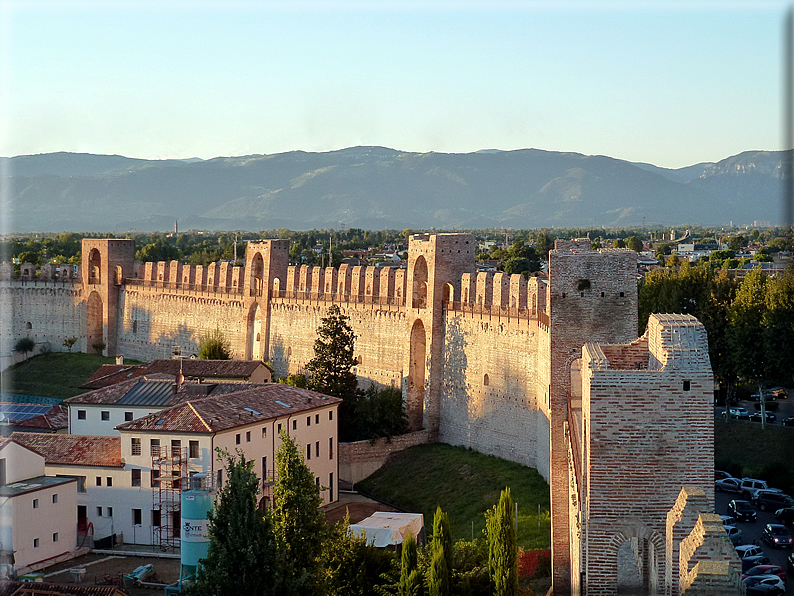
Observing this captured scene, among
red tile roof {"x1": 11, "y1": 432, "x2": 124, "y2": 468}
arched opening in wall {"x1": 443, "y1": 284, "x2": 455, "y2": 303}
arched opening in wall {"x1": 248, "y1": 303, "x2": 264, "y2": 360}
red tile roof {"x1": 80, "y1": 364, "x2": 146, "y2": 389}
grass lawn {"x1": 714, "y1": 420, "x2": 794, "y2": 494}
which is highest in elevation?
arched opening in wall {"x1": 443, "y1": 284, "x2": 455, "y2": 303}

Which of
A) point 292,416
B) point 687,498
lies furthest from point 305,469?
point 292,416

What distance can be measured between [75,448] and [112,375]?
429 inches

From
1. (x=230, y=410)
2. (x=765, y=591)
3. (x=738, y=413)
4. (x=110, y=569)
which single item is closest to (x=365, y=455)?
(x=230, y=410)

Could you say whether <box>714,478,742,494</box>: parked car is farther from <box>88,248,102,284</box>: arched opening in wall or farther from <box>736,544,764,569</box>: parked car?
<box>88,248,102,284</box>: arched opening in wall

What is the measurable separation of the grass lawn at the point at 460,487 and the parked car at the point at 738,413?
1024 cm

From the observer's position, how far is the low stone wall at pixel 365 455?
32.7 metres

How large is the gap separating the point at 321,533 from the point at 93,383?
22.8 metres

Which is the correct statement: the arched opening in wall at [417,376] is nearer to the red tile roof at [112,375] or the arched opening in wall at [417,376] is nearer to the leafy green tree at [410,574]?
the red tile roof at [112,375]

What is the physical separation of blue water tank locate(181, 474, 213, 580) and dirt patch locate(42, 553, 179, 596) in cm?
333

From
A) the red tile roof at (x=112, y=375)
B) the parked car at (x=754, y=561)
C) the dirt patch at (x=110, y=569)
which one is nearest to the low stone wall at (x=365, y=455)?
the dirt patch at (x=110, y=569)

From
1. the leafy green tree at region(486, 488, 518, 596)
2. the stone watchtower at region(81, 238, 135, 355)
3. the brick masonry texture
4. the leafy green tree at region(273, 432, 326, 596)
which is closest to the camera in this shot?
the brick masonry texture

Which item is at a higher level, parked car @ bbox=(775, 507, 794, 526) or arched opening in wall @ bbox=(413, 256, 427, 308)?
arched opening in wall @ bbox=(413, 256, 427, 308)

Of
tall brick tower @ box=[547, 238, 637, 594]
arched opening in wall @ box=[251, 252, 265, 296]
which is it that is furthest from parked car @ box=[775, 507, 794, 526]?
arched opening in wall @ box=[251, 252, 265, 296]

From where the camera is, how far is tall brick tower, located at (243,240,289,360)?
140 ft
